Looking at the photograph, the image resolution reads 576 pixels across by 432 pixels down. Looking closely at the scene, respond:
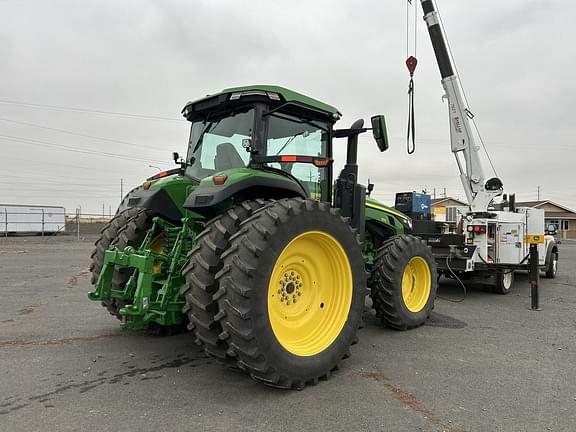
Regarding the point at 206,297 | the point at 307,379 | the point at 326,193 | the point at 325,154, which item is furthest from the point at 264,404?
the point at 325,154

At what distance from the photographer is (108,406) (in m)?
3.26

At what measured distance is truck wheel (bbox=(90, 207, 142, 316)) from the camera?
15.7 ft

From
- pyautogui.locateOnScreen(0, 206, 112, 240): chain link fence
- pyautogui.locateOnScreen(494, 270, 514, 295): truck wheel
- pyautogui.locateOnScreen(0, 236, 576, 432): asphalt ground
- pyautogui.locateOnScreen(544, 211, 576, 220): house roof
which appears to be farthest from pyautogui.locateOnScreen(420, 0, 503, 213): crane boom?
pyautogui.locateOnScreen(544, 211, 576, 220): house roof

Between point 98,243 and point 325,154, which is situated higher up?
point 325,154

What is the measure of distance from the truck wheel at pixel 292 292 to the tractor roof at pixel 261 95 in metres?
1.16

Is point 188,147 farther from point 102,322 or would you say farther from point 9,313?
point 9,313

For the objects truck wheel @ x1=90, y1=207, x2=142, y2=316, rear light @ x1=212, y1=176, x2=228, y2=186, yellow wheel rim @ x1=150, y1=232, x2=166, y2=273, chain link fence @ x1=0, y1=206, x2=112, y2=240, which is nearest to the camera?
rear light @ x1=212, y1=176, x2=228, y2=186

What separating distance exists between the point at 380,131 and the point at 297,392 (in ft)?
9.66

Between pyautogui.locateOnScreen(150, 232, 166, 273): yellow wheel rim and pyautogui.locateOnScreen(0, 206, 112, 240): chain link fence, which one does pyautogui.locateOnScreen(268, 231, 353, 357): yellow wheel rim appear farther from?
pyautogui.locateOnScreen(0, 206, 112, 240): chain link fence

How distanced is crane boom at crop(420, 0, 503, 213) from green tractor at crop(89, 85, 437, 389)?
5.68 metres

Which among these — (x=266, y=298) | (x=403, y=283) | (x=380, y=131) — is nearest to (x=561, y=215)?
(x=403, y=283)

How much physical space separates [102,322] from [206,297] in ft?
10.8

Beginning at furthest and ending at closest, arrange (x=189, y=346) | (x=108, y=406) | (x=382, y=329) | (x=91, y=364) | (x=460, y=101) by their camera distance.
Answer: (x=460, y=101), (x=382, y=329), (x=189, y=346), (x=91, y=364), (x=108, y=406)

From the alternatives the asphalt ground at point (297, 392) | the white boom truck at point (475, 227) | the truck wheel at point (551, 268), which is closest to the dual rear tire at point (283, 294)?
the asphalt ground at point (297, 392)
